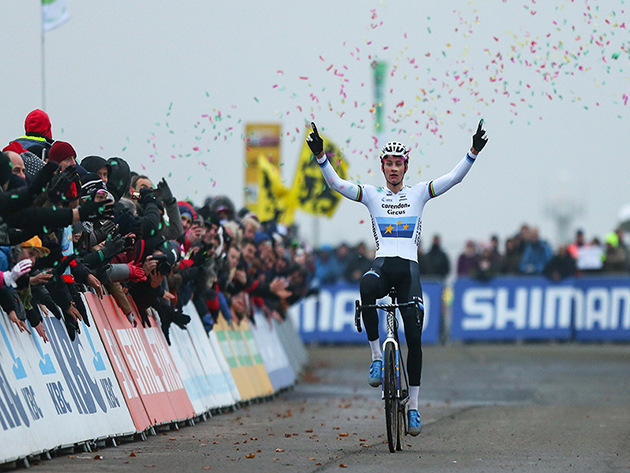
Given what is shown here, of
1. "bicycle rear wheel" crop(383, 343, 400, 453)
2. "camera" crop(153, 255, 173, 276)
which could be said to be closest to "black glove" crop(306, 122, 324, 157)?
"bicycle rear wheel" crop(383, 343, 400, 453)

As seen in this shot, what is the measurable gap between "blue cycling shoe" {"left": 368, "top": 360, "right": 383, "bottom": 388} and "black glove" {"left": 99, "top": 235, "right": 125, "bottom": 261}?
2251 millimetres

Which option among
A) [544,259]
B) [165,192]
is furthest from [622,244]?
[165,192]

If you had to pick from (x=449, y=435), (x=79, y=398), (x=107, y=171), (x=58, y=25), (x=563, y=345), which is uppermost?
(x=58, y=25)

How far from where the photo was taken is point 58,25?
1731cm

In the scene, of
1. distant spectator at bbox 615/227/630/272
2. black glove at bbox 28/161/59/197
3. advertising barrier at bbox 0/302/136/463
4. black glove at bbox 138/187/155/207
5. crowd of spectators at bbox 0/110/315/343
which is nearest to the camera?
black glove at bbox 28/161/59/197

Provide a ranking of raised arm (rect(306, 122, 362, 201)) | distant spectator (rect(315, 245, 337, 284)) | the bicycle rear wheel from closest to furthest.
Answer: the bicycle rear wheel → raised arm (rect(306, 122, 362, 201)) → distant spectator (rect(315, 245, 337, 284))

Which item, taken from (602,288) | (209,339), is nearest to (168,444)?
(209,339)

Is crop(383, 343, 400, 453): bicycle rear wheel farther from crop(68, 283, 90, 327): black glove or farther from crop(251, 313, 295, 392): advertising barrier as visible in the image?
crop(251, 313, 295, 392): advertising barrier

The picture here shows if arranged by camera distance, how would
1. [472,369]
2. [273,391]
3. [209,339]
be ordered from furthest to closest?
[472,369] → [273,391] → [209,339]

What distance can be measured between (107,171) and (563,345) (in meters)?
21.0

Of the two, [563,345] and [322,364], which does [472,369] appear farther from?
[563,345]

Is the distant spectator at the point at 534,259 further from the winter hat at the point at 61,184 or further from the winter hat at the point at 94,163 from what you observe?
the winter hat at the point at 61,184

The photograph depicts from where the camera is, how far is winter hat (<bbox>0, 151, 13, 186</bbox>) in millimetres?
8078

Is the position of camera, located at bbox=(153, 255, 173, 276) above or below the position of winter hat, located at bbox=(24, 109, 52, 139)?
below
